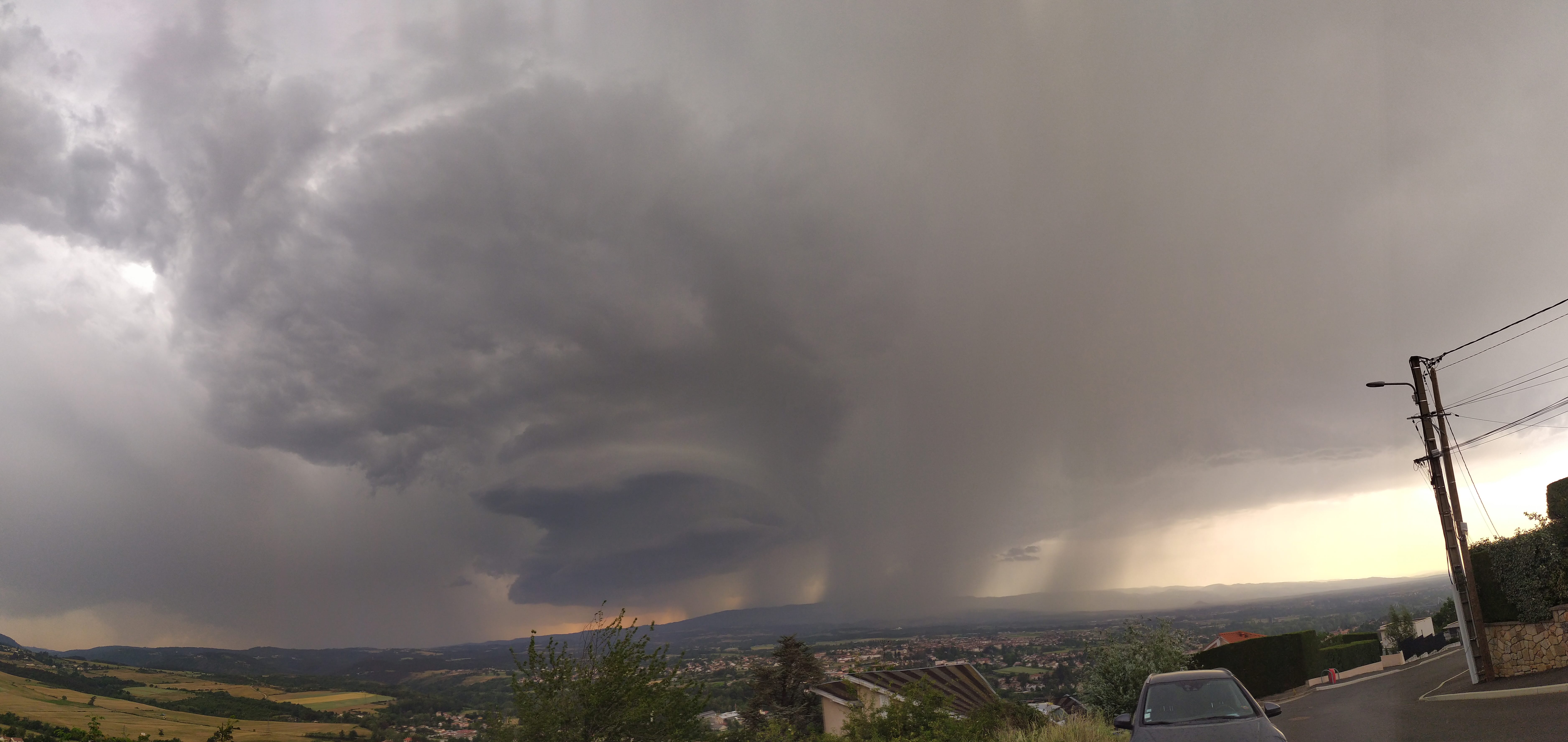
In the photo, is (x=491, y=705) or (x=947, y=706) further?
(x=947, y=706)

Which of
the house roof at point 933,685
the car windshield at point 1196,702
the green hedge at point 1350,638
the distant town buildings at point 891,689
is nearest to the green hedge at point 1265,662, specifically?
the green hedge at point 1350,638

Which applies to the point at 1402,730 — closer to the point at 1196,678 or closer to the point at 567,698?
the point at 1196,678

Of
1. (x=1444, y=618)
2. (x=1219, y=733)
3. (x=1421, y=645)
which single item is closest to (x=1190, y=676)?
(x=1219, y=733)

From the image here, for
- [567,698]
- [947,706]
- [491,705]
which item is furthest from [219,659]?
[947,706]

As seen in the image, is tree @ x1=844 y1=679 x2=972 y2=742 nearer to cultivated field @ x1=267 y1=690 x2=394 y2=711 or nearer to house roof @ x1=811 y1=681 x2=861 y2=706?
cultivated field @ x1=267 y1=690 x2=394 y2=711

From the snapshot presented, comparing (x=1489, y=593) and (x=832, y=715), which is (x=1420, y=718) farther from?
(x=832, y=715)

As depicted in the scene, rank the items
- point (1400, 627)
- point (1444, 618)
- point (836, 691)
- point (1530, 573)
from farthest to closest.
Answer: point (1444, 618) < point (1400, 627) < point (836, 691) < point (1530, 573)
